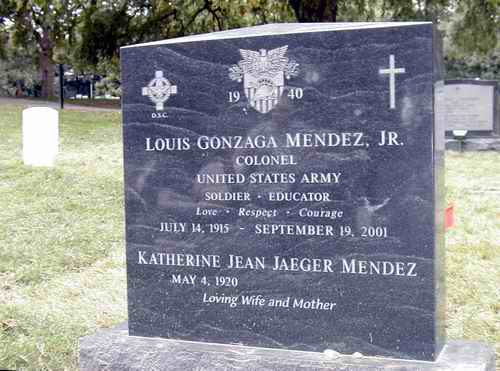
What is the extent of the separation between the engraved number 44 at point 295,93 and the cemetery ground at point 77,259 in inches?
68.5

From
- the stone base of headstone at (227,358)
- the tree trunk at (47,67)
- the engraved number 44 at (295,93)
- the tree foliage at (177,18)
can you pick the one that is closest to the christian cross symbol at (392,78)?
the engraved number 44 at (295,93)

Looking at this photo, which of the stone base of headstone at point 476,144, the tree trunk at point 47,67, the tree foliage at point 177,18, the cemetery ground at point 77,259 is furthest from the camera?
the tree trunk at point 47,67

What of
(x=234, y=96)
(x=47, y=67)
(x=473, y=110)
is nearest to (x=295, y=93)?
(x=234, y=96)

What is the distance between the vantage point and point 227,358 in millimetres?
3346

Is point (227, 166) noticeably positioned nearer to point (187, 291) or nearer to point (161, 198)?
point (161, 198)

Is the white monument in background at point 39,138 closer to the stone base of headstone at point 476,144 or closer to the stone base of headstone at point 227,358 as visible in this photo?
the stone base of headstone at point 227,358

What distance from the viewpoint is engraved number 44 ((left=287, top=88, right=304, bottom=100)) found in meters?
3.30

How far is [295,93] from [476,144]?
38.2ft

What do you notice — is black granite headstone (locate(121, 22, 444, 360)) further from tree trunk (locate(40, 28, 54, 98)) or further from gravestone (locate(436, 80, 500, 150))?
tree trunk (locate(40, 28, 54, 98))

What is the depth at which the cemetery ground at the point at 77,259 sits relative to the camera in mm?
4223

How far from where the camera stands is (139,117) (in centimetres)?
362

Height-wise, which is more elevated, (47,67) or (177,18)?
(177,18)

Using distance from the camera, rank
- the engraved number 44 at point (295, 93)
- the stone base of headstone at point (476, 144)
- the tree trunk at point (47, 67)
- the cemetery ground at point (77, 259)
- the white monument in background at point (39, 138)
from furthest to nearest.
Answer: the tree trunk at point (47, 67)
the stone base of headstone at point (476, 144)
the white monument in background at point (39, 138)
the cemetery ground at point (77, 259)
the engraved number 44 at point (295, 93)

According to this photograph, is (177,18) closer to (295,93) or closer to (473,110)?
(473,110)
